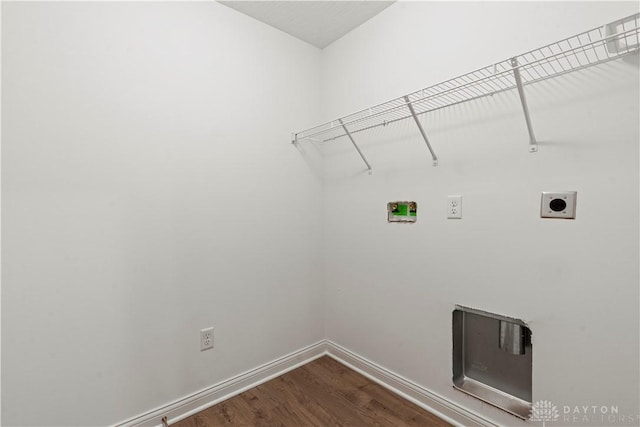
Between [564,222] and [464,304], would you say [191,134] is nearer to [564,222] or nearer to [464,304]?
[464,304]

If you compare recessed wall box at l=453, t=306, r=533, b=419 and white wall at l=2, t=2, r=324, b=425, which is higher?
white wall at l=2, t=2, r=324, b=425

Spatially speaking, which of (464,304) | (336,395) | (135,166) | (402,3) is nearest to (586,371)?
(464,304)

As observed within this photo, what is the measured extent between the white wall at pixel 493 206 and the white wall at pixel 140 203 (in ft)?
1.68

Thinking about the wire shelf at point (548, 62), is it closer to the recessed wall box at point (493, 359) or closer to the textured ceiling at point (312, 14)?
the textured ceiling at point (312, 14)

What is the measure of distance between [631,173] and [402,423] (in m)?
1.46

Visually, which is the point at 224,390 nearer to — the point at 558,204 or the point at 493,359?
the point at 493,359

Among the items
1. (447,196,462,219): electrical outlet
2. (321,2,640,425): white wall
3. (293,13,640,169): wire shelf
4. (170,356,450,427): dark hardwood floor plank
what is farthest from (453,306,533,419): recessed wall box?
(293,13,640,169): wire shelf

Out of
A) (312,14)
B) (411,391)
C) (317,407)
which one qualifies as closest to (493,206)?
(411,391)

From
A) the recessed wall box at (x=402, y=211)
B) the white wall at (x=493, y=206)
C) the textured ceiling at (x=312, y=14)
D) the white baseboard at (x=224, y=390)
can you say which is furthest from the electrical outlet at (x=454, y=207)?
the white baseboard at (x=224, y=390)

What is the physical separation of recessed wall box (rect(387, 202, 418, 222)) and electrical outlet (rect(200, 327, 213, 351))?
4.01ft

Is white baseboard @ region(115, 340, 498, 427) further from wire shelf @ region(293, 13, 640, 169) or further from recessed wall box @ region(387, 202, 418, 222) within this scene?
wire shelf @ region(293, 13, 640, 169)

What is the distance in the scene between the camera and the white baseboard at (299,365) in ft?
5.02

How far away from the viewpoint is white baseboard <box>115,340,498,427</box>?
1.53 meters

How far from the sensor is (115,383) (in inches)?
57.1
